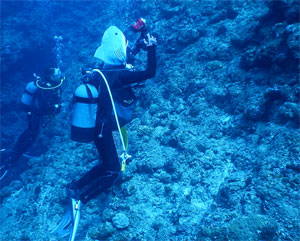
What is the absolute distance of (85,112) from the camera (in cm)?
327

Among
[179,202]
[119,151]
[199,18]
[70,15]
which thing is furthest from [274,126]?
[70,15]

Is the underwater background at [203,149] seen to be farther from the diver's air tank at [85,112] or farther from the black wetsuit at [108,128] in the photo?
the diver's air tank at [85,112]

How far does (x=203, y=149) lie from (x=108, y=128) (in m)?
1.75

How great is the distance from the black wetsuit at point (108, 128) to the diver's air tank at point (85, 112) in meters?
0.09

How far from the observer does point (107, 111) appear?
329cm

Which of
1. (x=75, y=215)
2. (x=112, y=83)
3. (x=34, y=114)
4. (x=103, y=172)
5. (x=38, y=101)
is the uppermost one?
(x=112, y=83)

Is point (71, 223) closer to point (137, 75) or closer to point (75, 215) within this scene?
point (75, 215)

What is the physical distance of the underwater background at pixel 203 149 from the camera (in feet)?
9.29

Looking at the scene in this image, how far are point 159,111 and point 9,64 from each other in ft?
29.0

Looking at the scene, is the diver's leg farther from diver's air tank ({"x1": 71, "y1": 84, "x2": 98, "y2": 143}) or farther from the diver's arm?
the diver's arm

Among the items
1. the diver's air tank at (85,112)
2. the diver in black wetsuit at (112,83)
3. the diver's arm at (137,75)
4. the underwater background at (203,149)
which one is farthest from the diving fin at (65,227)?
the diver's arm at (137,75)

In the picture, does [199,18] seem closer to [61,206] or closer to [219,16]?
[219,16]

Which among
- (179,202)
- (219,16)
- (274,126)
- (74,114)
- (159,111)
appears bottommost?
(179,202)

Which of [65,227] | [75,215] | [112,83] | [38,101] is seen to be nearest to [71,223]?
[65,227]
